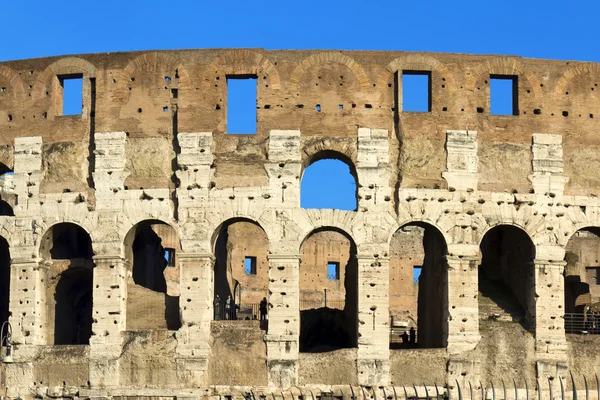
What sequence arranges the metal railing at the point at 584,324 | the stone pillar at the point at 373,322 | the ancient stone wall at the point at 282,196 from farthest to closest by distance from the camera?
the metal railing at the point at 584,324 < the ancient stone wall at the point at 282,196 < the stone pillar at the point at 373,322

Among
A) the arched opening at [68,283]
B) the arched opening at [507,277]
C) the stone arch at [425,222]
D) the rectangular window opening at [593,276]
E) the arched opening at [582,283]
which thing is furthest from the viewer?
the rectangular window opening at [593,276]

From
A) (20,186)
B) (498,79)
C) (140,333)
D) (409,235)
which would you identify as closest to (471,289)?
(498,79)

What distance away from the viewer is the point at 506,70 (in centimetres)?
2809

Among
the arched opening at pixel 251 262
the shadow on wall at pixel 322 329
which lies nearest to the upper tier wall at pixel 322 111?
the shadow on wall at pixel 322 329

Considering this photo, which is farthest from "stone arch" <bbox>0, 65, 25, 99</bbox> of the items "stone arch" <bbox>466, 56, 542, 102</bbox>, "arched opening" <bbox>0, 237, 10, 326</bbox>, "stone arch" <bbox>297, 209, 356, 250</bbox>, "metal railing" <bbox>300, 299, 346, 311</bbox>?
"metal railing" <bbox>300, 299, 346, 311</bbox>

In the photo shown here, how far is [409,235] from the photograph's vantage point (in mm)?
41125

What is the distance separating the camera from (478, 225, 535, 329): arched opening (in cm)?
2773

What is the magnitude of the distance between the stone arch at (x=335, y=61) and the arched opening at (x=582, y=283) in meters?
6.20

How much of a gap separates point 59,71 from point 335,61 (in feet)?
20.8

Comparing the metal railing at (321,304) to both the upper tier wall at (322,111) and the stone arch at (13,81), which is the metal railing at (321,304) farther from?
the stone arch at (13,81)

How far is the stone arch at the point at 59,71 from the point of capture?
28453 millimetres

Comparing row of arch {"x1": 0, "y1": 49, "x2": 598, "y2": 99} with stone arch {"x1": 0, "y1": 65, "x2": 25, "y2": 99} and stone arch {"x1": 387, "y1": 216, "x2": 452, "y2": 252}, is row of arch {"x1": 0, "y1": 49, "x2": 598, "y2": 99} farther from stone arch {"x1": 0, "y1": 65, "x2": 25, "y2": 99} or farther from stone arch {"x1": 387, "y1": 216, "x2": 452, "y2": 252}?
stone arch {"x1": 387, "y1": 216, "x2": 452, "y2": 252}

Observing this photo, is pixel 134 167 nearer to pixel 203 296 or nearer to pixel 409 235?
pixel 203 296

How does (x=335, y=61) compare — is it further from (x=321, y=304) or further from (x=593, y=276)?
(x=593, y=276)
